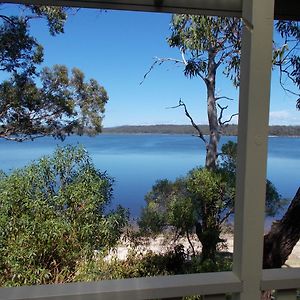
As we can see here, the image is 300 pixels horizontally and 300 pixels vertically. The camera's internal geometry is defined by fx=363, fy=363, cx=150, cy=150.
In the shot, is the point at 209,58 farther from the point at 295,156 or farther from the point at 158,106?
the point at 295,156

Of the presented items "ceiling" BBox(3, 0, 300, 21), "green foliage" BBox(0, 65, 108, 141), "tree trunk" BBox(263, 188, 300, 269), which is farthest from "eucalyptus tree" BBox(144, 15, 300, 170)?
"ceiling" BBox(3, 0, 300, 21)

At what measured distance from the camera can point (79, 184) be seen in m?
3.72

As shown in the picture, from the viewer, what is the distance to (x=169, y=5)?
4.00ft

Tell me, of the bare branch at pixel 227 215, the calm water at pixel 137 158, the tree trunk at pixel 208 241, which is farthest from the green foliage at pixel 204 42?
the tree trunk at pixel 208 241

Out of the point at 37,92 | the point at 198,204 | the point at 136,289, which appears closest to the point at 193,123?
the point at 198,204

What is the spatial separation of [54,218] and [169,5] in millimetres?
2916

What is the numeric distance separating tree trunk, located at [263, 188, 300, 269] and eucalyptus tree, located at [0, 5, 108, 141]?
206 cm

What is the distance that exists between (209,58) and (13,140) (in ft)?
8.00

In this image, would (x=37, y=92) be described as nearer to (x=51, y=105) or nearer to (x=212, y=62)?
(x=51, y=105)

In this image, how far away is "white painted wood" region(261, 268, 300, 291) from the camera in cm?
107

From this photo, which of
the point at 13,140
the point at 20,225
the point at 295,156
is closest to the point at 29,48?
the point at 13,140

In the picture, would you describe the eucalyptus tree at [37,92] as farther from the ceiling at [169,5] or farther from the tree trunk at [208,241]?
the ceiling at [169,5]

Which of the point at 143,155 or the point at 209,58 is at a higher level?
the point at 209,58

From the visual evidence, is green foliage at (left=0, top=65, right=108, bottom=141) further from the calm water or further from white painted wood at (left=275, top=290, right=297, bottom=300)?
white painted wood at (left=275, top=290, right=297, bottom=300)
